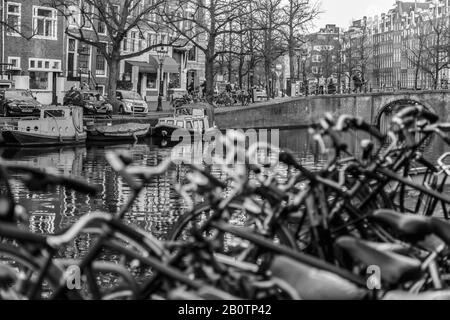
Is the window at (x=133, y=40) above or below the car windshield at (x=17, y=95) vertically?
above

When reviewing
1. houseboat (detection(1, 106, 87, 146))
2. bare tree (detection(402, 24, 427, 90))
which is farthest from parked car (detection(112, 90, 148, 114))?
bare tree (detection(402, 24, 427, 90))

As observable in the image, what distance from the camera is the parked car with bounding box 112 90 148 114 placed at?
37969 mm

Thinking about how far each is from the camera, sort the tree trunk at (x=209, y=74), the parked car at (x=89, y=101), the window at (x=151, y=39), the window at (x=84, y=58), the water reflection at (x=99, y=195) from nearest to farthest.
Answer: the water reflection at (x=99, y=195) → the parked car at (x=89, y=101) → the tree trunk at (x=209, y=74) → the window at (x=84, y=58) → the window at (x=151, y=39)

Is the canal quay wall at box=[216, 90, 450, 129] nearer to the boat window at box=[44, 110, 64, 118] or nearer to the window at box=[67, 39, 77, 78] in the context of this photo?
the window at box=[67, 39, 77, 78]

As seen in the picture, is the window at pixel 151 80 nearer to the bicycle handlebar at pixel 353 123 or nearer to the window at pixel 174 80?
the window at pixel 174 80

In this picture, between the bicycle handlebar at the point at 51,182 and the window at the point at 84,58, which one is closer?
the bicycle handlebar at the point at 51,182

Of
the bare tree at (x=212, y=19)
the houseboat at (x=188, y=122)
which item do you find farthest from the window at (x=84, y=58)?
the houseboat at (x=188, y=122)

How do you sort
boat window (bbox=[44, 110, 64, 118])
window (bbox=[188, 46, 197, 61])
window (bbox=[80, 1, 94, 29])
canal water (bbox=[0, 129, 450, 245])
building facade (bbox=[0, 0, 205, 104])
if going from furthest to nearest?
window (bbox=[188, 46, 197, 61])
building facade (bbox=[0, 0, 205, 104])
window (bbox=[80, 1, 94, 29])
boat window (bbox=[44, 110, 64, 118])
canal water (bbox=[0, 129, 450, 245])

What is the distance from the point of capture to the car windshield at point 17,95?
33.2 m

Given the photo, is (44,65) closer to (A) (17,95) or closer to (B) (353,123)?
(A) (17,95)

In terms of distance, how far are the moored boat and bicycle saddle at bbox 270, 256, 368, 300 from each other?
29.9 metres

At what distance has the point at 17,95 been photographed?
33.5 metres

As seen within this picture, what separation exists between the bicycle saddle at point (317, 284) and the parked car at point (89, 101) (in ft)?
111

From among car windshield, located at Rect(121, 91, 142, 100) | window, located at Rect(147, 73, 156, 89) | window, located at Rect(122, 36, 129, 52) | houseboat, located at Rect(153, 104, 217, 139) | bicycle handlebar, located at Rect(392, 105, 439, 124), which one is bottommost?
bicycle handlebar, located at Rect(392, 105, 439, 124)
